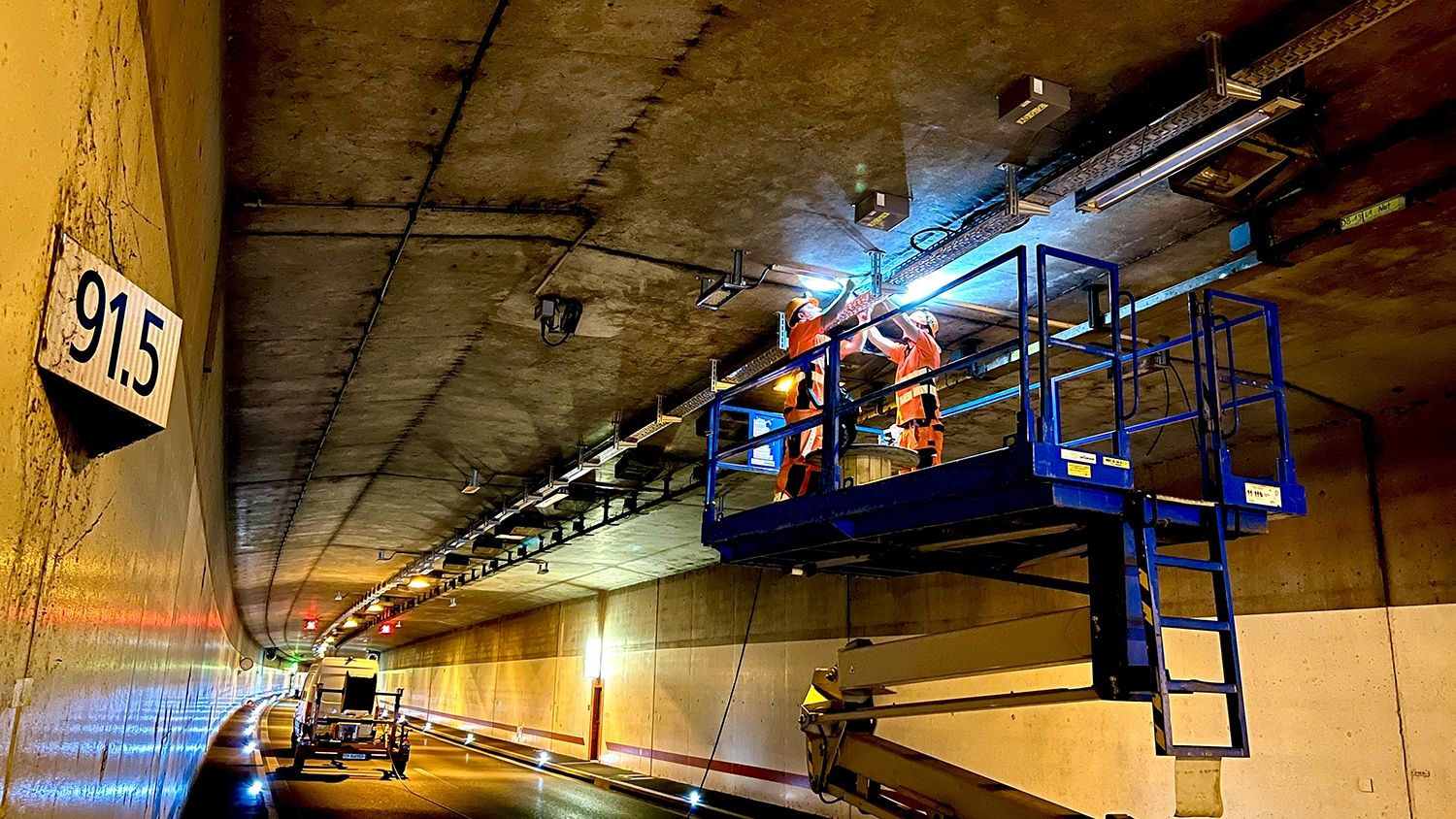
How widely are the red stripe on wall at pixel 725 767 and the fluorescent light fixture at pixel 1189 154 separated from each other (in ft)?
39.2

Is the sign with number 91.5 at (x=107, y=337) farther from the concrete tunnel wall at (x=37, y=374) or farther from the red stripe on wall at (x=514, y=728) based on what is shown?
the red stripe on wall at (x=514, y=728)

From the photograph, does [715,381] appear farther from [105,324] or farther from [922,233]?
[105,324]

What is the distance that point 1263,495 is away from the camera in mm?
5484

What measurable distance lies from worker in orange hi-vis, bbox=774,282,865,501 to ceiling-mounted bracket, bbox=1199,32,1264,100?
2.60 meters

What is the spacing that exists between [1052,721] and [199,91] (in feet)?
36.4

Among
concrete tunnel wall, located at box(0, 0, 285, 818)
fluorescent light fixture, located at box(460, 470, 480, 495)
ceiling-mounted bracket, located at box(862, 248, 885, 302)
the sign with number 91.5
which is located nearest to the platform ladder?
ceiling-mounted bracket, located at box(862, 248, 885, 302)

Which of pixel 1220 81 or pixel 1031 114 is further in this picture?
pixel 1031 114

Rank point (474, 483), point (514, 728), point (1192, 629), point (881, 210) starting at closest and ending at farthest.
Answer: point (1192, 629)
point (881, 210)
point (474, 483)
point (514, 728)

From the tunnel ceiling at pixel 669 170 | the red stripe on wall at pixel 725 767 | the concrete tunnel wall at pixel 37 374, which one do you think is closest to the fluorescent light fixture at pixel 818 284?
the tunnel ceiling at pixel 669 170

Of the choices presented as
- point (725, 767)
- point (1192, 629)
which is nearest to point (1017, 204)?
point (1192, 629)

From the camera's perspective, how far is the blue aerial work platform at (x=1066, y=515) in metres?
4.75

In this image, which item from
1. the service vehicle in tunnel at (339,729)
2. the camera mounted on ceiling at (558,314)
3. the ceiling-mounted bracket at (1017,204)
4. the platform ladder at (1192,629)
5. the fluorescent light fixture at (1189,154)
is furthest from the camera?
the service vehicle in tunnel at (339,729)

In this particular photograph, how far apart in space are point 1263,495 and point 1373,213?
7.16 ft

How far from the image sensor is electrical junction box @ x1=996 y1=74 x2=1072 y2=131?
5.46 meters
